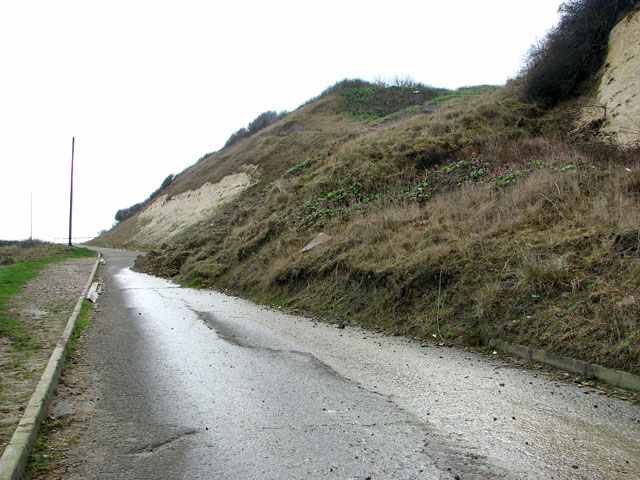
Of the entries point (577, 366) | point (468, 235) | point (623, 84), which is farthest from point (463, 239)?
point (623, 84)

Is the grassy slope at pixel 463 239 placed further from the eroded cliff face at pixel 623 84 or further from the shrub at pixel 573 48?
the shrub at pixel 573 48

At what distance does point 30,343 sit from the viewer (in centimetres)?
699

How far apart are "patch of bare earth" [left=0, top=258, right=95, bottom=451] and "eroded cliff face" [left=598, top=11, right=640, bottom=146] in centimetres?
1454

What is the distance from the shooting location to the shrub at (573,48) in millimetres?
16844

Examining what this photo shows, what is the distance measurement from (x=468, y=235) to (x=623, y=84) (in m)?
10.3

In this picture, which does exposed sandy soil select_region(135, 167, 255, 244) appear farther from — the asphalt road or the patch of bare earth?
the asphalt road

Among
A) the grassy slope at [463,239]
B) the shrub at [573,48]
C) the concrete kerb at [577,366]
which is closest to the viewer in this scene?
the concrete kerb at [577,366]

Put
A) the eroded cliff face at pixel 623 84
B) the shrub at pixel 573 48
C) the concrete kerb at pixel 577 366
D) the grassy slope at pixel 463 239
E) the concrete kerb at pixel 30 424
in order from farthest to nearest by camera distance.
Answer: the shrub at pixel 573 48 → the eroded cliff face at pixel 623 84 → the grassy slope at pixel 463 239 → the concrete kerb at pixel 577 366 → the concrete kerb at pixel 30 424

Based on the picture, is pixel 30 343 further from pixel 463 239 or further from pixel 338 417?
pixel 463 239

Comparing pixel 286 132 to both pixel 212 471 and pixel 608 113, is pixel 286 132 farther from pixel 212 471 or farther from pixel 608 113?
pixel 212 471

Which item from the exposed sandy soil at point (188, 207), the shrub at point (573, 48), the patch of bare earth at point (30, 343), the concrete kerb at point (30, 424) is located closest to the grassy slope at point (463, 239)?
the shrub at point (573, 48)

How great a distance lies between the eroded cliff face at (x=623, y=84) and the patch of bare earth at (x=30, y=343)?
14.5 metres

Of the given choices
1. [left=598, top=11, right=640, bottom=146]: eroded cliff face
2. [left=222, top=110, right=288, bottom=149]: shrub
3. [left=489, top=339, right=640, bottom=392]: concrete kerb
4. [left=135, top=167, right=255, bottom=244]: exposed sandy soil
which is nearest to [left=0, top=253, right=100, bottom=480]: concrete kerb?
[left=489, top=339, right=640, bottom=392]: concrete kerb

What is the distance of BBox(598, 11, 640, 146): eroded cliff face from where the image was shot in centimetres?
1348
